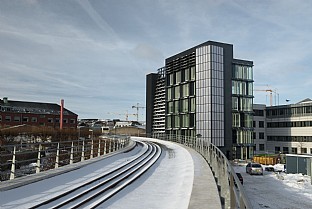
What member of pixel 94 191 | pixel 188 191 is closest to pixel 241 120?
pixel 188 191

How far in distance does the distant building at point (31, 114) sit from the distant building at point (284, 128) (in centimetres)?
5050

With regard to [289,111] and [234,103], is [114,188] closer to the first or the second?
[234,103]

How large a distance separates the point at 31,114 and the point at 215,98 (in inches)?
2047

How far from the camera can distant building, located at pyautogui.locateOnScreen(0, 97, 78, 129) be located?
251 ft

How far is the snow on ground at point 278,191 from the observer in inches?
901

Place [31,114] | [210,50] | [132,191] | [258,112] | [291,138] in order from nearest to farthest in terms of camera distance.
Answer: [132,191] → [210,50] → [291,138] → [258,112] → [31,114]

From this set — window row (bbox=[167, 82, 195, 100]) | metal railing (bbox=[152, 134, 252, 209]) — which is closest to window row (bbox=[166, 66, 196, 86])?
window row (bbox=[167, 82, 195, 100])

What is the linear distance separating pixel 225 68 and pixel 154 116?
127ft

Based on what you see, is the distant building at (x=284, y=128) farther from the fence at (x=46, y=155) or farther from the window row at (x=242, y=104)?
the fence at (x=46, y=155)

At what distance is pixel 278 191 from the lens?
28656 millimetres

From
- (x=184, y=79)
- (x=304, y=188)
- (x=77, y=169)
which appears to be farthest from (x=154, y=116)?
(x=77, y=169)

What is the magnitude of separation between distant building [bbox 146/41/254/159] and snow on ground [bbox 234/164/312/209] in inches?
624

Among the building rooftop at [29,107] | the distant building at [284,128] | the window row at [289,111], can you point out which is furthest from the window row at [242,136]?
the building rooftop at [29,107]

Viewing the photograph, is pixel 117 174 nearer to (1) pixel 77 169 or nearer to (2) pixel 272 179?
(1) pixel 77 169
